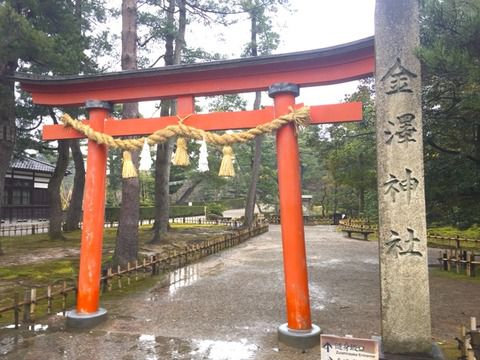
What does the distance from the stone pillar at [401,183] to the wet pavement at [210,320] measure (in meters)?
1.43

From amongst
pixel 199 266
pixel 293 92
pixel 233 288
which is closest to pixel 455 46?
pixel 293 92

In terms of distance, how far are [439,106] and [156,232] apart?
12.7 metres

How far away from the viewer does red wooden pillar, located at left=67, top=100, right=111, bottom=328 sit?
6.32 m

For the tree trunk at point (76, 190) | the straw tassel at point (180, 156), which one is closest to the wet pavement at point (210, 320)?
the straw tassel at point (180, 156)

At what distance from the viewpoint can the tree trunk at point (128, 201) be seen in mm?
10961

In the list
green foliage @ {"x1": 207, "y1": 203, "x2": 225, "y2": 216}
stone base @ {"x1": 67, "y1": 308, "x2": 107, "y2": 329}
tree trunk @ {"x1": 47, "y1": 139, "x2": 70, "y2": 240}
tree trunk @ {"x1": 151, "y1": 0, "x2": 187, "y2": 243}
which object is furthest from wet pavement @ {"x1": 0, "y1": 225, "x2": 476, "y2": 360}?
green foliage @ {"x1": 207, "y1": 203, "x2": 225, "y2": 216}

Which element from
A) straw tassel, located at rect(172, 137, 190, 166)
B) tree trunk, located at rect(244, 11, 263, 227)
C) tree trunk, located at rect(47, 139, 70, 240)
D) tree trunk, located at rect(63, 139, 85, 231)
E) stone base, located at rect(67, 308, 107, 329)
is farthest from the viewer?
tree trunk, located at rect(244, 11, 263, 227)

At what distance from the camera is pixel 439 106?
9.02 meters

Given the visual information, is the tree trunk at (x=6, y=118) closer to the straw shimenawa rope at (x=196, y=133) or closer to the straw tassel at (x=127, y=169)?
the straw shimenawa rope at (x=196, y=133)

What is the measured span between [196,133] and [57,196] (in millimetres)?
16643

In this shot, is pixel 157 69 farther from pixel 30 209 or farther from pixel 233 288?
pixel 30 209

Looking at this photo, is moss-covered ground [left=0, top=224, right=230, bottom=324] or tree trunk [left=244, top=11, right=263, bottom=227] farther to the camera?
tree trunk [left=244, top=11, right=263, bottom=227]

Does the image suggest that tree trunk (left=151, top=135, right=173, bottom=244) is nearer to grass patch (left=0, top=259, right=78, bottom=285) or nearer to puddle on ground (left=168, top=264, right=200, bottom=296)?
grass patch (left=0, top=259, right=78, bottom=285)

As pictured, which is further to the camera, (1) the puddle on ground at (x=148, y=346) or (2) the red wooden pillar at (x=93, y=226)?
(2) the red wooden pillar at (x=93, y=226)
